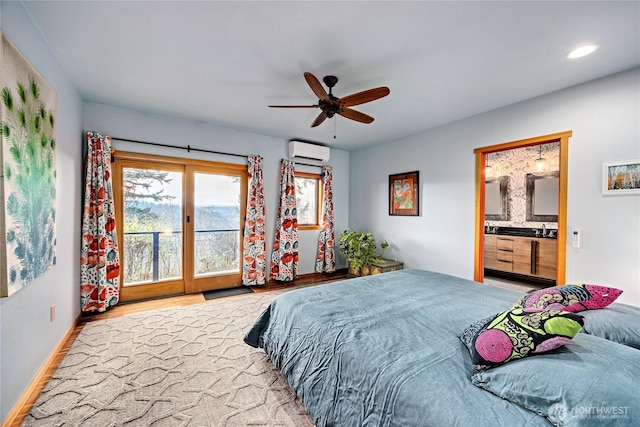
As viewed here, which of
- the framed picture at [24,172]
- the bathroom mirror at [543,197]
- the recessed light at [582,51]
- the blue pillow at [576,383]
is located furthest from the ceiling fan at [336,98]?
the bathroom mirror at [543,197]

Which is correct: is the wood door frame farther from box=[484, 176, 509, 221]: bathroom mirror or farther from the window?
the window

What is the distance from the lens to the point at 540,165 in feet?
15.3

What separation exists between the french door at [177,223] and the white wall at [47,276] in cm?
57

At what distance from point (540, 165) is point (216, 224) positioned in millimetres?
5761

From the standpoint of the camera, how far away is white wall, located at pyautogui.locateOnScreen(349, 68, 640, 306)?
2309 millimetres

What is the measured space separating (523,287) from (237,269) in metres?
4.84

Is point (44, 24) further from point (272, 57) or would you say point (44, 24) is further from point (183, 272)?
point (183, 272)

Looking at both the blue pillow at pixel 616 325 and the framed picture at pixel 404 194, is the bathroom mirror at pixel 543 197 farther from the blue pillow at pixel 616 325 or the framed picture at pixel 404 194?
the blue pillow at pixel 616 325

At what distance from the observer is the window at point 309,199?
198 inches

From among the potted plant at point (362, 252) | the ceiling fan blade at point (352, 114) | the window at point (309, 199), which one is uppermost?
the ceiling fan blade at point (352, 114)

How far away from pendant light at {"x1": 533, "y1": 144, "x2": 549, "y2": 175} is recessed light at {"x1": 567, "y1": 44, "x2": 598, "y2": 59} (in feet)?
10.4

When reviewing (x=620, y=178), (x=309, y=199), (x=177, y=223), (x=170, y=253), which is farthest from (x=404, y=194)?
(x=170, y=253)

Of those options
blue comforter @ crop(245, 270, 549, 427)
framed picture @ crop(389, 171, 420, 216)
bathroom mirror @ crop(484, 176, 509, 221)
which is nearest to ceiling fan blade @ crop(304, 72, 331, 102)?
blue comforter @ crop(245, 270, 549, 427)

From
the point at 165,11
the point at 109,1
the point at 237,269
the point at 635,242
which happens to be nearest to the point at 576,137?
the point at 635,242
